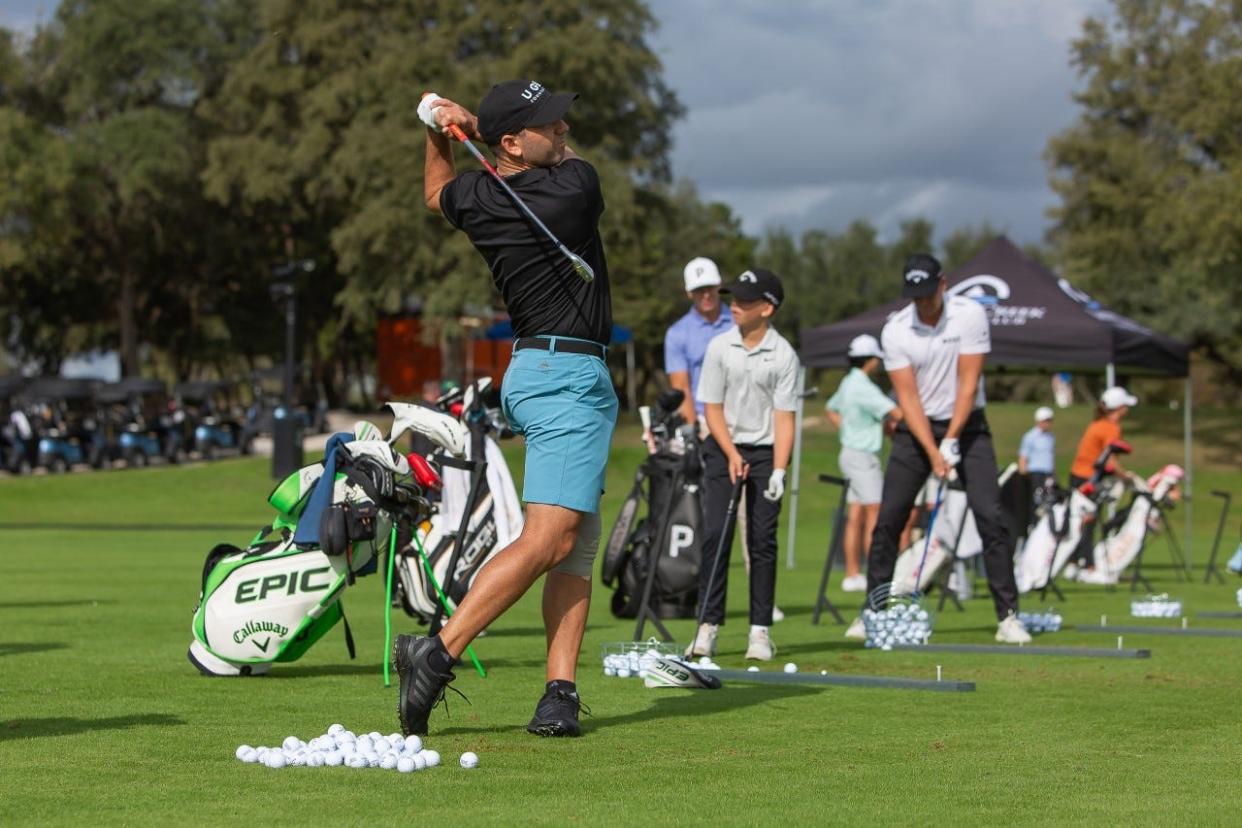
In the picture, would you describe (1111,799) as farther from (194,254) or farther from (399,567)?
(194,254)

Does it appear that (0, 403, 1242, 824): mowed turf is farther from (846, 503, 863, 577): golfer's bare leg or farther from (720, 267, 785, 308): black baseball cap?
(846, 503, 863, 577): golfer's bare leg

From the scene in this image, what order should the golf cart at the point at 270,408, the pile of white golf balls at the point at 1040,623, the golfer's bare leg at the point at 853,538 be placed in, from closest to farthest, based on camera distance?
the pile of white golf balls at the point at 1040,623, the golfer's bare leg at the point at 853,538, the golf cart at the point at 270,408

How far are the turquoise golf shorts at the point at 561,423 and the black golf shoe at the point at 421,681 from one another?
63 cm

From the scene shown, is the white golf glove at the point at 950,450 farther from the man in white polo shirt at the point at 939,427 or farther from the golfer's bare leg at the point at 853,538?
the golfer's bare leg at the point at 853,538

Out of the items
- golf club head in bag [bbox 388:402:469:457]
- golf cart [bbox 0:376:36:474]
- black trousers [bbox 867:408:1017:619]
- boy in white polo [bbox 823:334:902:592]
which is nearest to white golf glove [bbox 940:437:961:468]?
black trousers [bbox 867:408:1017:619]

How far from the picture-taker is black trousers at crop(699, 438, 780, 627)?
9.70 metres

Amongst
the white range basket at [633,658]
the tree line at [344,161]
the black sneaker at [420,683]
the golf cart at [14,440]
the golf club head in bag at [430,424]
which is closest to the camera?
the black sneaker at [420,683]

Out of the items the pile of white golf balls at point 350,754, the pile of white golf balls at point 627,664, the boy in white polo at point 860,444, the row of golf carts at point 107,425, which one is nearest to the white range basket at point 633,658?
the pile of white golf balls at point 627,664

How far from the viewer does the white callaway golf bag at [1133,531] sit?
1716 centimetres

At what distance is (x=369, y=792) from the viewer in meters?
5.14

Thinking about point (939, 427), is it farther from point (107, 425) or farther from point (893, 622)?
point (107, 425)

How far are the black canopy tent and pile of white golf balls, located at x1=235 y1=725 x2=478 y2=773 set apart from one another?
15.3 m

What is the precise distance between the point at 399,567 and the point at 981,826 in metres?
5.45

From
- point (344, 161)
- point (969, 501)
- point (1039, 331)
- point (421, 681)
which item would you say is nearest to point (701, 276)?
point (969, 501)
